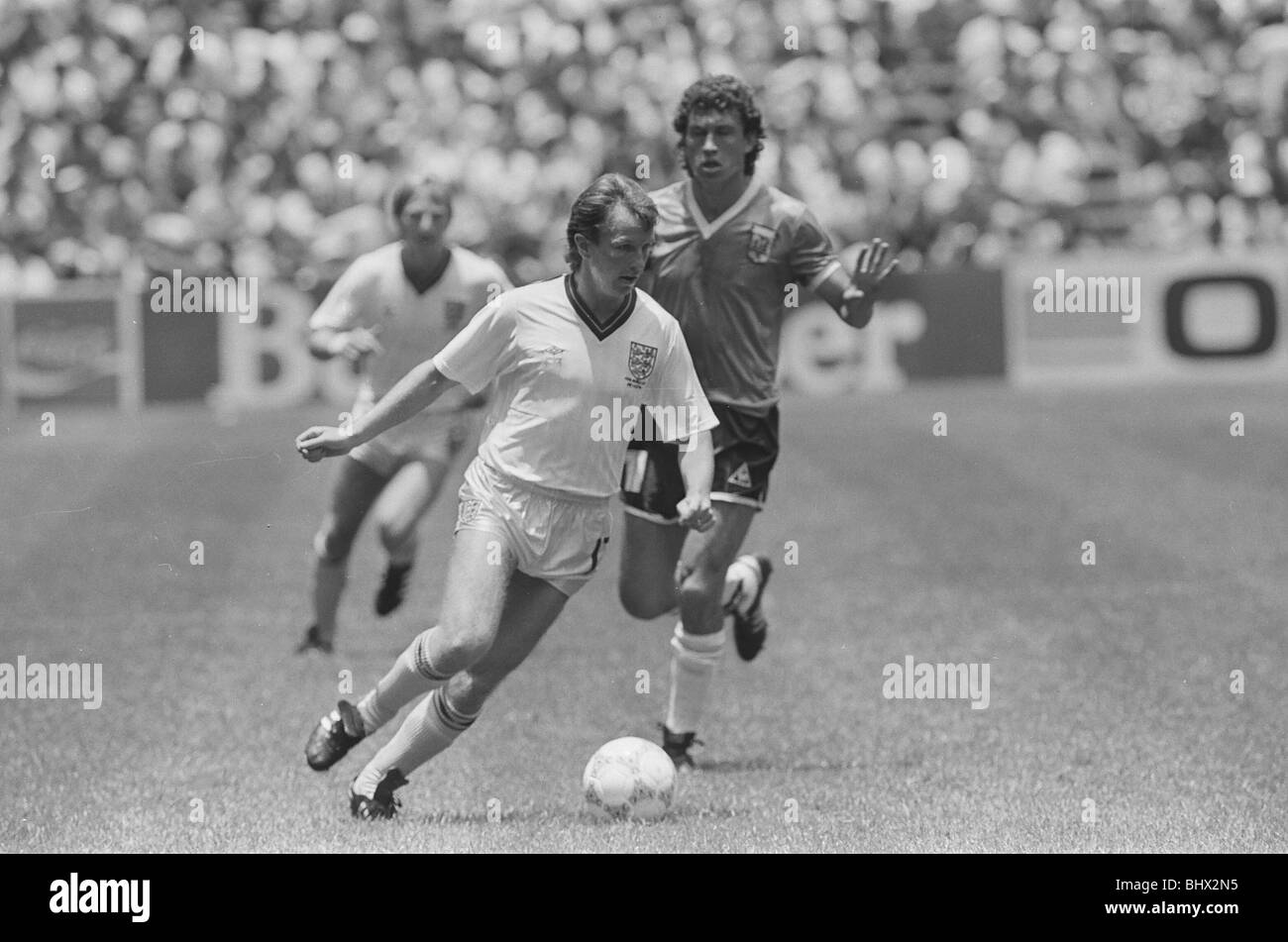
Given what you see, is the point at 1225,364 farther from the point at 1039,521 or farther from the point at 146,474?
the point at 146,474

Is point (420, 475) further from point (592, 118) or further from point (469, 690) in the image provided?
point (592, 118)

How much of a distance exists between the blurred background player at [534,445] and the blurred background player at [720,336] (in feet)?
3.83

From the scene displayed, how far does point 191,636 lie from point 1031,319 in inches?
479

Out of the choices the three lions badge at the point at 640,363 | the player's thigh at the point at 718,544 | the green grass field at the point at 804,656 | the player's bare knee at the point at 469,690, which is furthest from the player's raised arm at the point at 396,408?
the player's thigh at the point at 718,544

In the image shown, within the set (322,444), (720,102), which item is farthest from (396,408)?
(720,102)

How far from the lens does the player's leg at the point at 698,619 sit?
9.24 metres

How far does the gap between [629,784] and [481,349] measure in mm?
1631

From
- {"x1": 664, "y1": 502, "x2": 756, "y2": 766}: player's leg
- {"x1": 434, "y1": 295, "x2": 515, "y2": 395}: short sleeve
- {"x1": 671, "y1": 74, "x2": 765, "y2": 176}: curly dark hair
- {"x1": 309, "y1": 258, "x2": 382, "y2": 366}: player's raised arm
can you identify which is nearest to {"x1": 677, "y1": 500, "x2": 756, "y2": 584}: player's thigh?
{"x1": 664, "y1": 502, "x2": 756, "y2": 766}: player's leg

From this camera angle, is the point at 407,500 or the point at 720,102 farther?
the point at 407,500

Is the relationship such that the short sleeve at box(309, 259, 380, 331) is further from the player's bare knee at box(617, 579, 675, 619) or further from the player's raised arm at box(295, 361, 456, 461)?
the player's raised arm at box(295, 361, 456, 461)

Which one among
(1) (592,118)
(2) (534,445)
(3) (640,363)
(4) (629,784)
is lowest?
(4) (629,784)

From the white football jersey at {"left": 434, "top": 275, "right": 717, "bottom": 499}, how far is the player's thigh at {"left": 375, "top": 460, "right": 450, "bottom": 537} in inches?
151

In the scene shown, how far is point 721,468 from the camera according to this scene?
9.27m

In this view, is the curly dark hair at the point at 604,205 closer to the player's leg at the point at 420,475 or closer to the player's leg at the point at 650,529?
the player's leg at the point at 650,529
